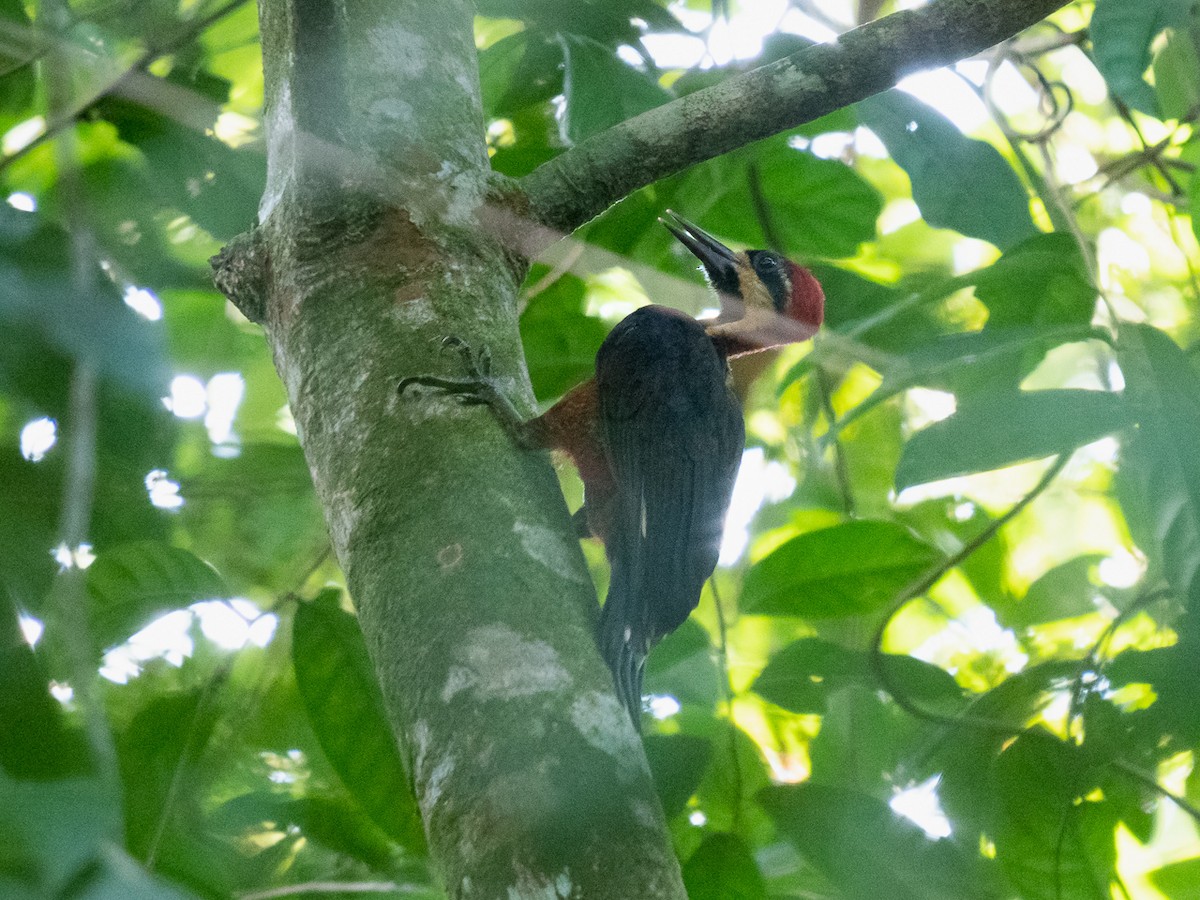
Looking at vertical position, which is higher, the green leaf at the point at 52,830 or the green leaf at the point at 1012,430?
the green leaf at the point at 1012,430

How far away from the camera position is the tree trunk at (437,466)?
1.11 m

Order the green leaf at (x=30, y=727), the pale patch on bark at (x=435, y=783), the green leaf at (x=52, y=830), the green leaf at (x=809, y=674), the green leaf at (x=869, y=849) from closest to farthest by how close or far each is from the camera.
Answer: the green leaf at (x=52, y=830), the green leaf at (x=30, y=727), the pale patch on bark at (x=435, y=783), the green leaf at (x=869, y=849), the green leaf at (x=809, y=674)

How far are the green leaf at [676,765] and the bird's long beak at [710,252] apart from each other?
1197 mm

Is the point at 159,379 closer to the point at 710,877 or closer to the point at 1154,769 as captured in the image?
the point at 710,877

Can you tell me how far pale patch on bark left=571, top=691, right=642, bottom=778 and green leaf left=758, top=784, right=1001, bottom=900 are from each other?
2.15 ft

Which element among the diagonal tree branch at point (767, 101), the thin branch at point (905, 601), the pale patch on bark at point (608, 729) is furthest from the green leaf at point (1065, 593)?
the pale patch on bark at point (608, 729)

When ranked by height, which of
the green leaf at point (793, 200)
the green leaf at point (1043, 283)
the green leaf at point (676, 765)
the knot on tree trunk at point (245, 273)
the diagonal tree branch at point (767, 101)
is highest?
the green leaf at point (793, 200)

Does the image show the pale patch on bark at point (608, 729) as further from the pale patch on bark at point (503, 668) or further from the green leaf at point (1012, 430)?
the green leaf at point (1012, 430)

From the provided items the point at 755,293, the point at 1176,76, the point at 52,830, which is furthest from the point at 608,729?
the point at 1176,76

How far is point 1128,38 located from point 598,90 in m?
0.85

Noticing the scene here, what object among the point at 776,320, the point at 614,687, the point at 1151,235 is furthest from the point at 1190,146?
the point at 614,687

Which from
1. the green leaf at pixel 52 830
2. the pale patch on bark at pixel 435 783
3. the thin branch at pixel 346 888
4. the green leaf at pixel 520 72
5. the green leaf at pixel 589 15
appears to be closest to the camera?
the green leaf at pixel 52 830

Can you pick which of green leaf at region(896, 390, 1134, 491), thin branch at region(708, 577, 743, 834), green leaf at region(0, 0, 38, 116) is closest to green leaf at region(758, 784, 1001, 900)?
thin branch at region(708, 577, 743, 834)

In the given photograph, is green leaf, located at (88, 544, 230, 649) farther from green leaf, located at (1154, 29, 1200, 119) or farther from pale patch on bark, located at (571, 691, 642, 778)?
green leaf, located at (1154, 29, 1200, 119)
